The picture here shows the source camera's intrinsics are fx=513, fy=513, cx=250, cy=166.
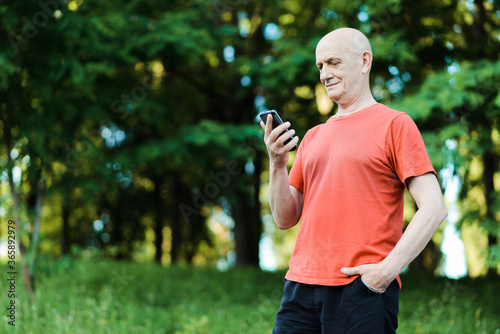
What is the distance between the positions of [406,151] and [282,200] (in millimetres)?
637

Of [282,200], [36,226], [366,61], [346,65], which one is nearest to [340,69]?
[346,65]

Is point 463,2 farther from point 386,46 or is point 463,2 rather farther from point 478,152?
point 478,152

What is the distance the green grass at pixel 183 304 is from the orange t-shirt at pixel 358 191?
338cm

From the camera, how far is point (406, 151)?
6.74ft

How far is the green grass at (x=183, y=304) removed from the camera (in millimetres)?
5445

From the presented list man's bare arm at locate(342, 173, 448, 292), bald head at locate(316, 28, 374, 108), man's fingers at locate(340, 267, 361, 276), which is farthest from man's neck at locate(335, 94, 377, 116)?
man's fingers at locate(340, 267, 361, 276)

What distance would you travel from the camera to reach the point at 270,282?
8.54 m

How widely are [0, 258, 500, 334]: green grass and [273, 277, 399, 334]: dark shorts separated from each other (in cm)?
323

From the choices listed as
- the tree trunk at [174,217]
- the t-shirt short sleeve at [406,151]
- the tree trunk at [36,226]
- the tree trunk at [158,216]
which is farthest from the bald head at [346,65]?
the tree trunk at [158,216]

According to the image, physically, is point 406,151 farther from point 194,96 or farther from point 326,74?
point 194,96

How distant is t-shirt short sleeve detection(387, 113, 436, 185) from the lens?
2.04 metres

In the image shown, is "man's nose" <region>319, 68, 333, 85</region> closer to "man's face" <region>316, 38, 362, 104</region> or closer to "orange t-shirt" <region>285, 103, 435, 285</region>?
"man's face" <region>316, 38, 362, 104</region>

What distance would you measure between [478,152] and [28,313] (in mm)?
5535

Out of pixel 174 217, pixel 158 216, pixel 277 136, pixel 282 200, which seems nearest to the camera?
pixel 277 136
